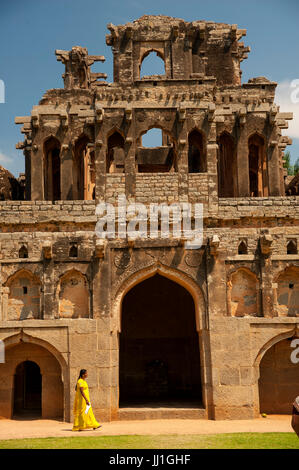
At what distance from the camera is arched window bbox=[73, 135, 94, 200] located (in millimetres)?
20844

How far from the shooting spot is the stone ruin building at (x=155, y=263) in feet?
54.9

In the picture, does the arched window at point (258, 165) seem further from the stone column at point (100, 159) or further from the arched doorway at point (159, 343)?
the stone column at point (100, 159)

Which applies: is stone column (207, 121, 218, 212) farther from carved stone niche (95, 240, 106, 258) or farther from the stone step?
the stone step

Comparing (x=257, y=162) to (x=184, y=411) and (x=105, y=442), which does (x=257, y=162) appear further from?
(x=105, y=442)

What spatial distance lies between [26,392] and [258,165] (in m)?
11.7

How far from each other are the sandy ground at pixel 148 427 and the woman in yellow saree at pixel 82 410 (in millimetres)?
202

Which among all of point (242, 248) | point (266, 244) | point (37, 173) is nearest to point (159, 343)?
point (242, 248)

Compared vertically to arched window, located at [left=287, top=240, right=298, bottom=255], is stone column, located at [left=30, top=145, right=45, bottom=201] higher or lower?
higher

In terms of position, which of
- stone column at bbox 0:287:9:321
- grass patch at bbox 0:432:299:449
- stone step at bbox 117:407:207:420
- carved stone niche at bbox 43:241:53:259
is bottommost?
grass patch at bbox 0:432:299:449

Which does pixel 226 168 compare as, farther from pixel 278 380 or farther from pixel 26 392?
pixel 26 392

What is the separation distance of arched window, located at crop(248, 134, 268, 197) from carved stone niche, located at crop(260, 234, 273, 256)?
4153 millimetres

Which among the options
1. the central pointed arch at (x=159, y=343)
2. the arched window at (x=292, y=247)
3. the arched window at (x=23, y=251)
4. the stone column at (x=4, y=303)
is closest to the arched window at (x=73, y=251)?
the arched window at (x=23, y=251)

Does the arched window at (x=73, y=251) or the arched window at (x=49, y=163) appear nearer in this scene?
the arched window at (x=73, y=251)

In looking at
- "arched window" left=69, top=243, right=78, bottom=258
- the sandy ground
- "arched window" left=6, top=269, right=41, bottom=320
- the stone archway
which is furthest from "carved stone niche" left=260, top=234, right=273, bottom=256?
the stone archway
